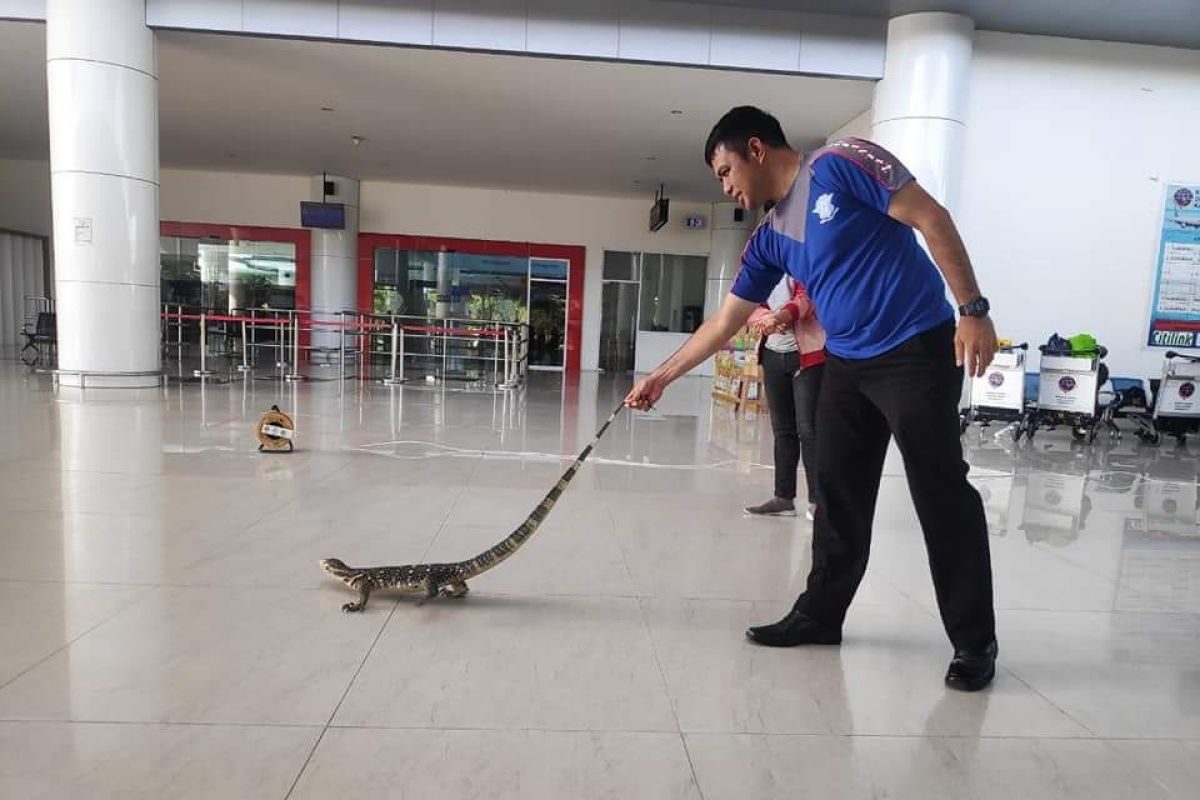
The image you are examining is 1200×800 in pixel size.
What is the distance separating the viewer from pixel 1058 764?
1729 mm

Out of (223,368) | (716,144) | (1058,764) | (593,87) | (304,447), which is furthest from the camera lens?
(223,368)

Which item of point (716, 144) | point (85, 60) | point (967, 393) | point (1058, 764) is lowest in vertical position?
point (1058, 764)

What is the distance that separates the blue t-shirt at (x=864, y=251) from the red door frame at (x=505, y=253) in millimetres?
15174

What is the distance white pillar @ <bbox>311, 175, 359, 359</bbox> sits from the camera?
16.9 m

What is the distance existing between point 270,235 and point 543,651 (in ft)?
57.7

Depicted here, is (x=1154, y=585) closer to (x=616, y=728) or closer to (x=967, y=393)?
(x=616, y=728)

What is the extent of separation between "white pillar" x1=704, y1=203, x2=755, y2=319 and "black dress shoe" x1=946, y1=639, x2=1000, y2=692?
15205 mm

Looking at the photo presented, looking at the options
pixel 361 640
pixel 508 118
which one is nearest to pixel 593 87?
pixel 508 118

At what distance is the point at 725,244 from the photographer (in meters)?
17.2

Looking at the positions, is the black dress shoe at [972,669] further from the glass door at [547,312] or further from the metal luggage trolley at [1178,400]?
the glass door at [547,312]

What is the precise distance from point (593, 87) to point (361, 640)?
885 cm

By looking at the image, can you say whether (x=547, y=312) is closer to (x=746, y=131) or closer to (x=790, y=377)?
(x=790, y=377)

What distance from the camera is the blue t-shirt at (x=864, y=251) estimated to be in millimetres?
2000

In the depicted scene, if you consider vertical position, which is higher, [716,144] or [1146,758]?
[716,144]
